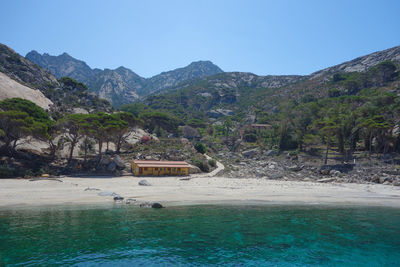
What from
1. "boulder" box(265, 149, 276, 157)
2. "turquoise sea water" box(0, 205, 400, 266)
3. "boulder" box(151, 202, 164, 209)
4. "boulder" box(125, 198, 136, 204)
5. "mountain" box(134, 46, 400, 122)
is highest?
"mountain" box(134, 46, 400, 122)

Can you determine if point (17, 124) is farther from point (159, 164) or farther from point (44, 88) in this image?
point (44, 88)

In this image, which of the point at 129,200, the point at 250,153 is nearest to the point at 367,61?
the point at 250,153

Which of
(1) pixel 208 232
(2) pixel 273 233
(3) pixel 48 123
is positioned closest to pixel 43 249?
(1) pixel 208 232

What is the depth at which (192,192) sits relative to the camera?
26.4 metres

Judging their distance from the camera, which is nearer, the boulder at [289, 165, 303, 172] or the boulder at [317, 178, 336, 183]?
the boulder at [317, 178, 336, 183]

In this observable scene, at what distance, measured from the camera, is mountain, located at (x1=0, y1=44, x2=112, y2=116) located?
54.3 m

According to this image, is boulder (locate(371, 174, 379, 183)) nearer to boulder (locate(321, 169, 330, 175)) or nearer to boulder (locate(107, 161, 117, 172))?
boulder (locate(321, 169, 330, 175))

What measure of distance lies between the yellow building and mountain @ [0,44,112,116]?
2789 cm

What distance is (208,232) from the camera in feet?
48.7

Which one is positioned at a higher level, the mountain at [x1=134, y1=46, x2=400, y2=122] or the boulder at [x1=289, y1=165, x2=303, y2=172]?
the mountain at [x1=134, y1=46, x2=400, y2=122]

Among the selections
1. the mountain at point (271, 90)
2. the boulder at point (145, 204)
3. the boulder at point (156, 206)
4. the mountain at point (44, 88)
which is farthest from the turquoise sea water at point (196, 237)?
the mountain at point (271, 90)

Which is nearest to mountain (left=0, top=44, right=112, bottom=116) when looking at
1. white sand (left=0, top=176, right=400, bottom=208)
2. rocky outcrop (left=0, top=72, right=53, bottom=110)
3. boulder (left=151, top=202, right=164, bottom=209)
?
rocky outcrop (left=0, top=72, right=53, bottom=110)

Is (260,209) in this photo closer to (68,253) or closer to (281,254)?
(281,254)

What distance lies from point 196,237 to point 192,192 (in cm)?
1247
